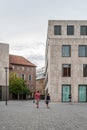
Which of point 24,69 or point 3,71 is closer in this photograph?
point 3,71

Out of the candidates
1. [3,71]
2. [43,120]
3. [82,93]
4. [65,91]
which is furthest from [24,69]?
→ [43,120]

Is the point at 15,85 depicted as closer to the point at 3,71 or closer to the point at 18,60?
the point at 18,60

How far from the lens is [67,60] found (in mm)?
71375

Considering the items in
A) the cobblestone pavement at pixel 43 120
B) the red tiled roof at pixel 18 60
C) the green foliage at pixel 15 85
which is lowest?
the cobblestone pavement at pixel 43 120

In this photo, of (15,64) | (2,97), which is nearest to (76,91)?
(2,97)

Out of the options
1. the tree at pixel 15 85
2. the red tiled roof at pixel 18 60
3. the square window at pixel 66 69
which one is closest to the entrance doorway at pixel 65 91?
the square window at pixel 66 69

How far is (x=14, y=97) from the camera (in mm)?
134750

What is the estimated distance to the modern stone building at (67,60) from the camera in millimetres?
71062

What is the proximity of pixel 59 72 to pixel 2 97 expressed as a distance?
2753cm

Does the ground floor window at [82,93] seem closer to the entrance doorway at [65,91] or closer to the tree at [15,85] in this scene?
the entrance doorway at [65,91]

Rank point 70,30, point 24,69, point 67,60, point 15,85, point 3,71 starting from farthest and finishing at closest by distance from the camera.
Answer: point 24,69 → point 15,85 → point 3,71 → point 70,30 → point 67,60

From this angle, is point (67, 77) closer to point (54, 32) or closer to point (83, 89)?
point (83, 89)

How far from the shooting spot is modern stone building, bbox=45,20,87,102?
71.1 meters

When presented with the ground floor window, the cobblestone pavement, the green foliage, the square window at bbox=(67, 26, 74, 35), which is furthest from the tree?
the cobblestone pavement
